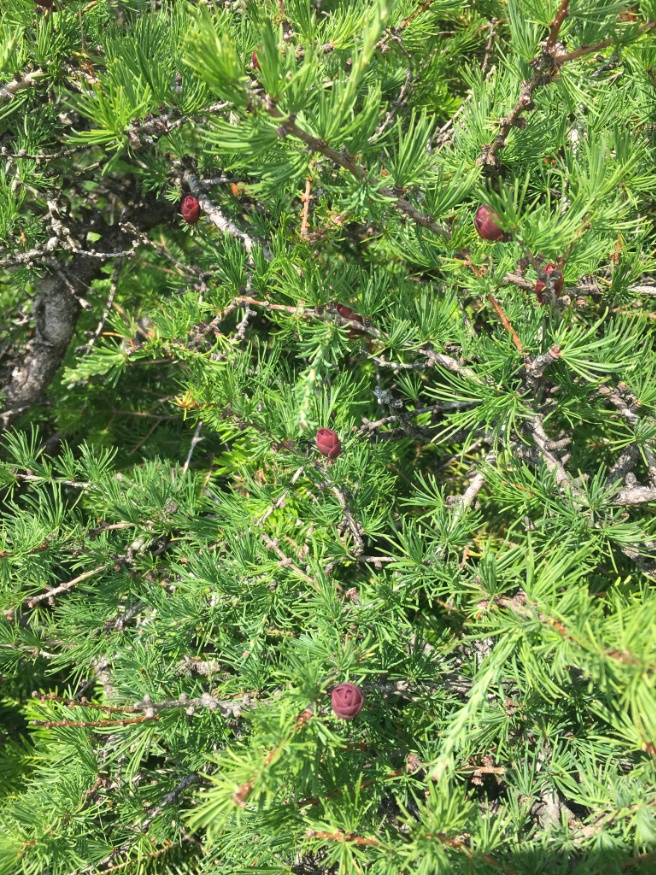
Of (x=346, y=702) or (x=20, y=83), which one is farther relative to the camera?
(x=20, y=83)

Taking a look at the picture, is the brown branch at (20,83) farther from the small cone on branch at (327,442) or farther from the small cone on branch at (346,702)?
the small cone on branch at (346,702)

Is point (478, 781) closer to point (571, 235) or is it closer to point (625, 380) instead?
point (625, 380)

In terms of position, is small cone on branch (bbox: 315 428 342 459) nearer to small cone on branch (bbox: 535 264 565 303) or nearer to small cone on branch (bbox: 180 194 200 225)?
small cone on branch (bbox: 535 264 565 303)

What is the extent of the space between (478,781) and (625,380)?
22.4 inches

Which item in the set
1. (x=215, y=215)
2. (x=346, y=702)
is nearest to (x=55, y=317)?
(x=215, y=215)

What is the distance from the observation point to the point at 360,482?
89 centimetres

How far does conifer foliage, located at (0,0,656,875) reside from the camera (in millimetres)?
639

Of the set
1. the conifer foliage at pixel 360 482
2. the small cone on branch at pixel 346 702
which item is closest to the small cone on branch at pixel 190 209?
the conifer foliage at pixel 360 482

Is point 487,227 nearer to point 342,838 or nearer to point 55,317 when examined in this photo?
point 342,838

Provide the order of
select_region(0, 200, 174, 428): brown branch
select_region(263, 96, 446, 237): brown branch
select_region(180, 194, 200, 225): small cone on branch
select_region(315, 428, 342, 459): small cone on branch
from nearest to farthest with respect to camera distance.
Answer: select_region(263, 96, 446, 237): brown branch → select_region(315, 428, 342, 459): small cone on branch → select_region(180, 194, 200, 225): small cone on branch → select_region(0, 200, 174, 428): brown branch

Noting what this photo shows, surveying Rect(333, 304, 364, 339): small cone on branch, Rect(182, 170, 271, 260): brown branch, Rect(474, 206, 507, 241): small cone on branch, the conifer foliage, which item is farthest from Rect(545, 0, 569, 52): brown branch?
Rect(182, 170, 271, 260): brown branch

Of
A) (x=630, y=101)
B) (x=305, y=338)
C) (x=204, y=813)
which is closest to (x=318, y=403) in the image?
(x=305, y=338)

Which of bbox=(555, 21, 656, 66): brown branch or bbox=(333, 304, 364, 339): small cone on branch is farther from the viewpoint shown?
bbox=(333, 304, 364, 339): small cone on branch

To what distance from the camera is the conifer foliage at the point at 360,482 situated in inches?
25.2
